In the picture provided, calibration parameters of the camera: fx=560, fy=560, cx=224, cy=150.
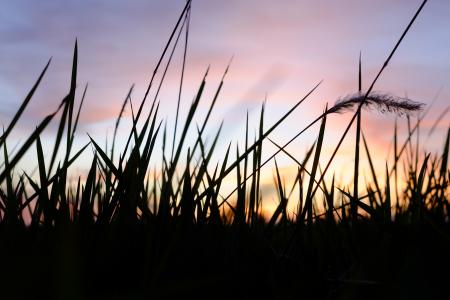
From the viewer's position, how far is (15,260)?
970mm

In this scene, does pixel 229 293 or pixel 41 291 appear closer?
pixel 41 291

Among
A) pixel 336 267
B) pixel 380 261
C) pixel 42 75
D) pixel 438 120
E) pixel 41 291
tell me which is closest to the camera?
pixel 41 291

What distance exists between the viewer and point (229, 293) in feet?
3.90

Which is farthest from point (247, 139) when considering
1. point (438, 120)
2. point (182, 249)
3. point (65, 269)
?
point (438, 120)

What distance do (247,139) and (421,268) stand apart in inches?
32.9

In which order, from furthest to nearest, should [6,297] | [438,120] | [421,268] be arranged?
[438,120], [421,268], [6,297]

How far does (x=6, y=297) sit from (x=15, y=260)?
0.42ft

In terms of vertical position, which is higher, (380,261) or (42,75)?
(42,75)

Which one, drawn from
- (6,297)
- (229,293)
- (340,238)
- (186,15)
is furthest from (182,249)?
(186,15)

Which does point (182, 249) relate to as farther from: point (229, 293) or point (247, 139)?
point (247, 139)

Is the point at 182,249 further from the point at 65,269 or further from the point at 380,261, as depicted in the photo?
the point at 65,269

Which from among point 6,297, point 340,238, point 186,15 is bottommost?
point 6,297

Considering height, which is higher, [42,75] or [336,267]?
[42,75]

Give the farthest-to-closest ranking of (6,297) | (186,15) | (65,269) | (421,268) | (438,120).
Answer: (438,120) → (186,15) → (421,268) → (6,297) → (65,269)
